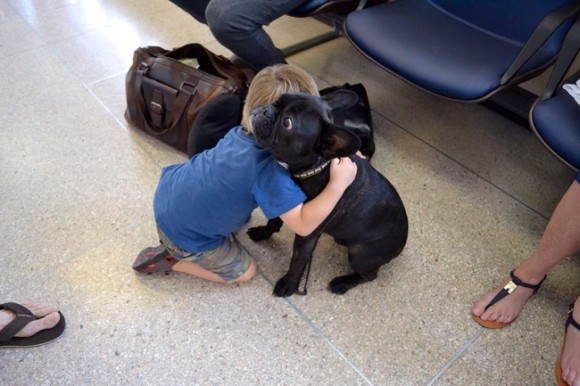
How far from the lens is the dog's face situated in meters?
0.97

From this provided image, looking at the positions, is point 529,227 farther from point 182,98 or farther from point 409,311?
point 182,98

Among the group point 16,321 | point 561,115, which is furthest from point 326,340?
point 561,115

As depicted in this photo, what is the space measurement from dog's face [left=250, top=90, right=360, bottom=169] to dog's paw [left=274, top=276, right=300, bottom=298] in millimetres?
585

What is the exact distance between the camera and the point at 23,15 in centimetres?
274

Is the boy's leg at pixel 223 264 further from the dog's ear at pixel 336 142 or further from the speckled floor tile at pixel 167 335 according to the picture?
the dog's ear at pixel 336 142

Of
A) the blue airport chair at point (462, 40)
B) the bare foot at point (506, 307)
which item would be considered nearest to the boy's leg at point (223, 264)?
the bare foot at point (506, 307)

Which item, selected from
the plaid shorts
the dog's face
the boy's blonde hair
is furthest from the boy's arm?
the plaid shorts

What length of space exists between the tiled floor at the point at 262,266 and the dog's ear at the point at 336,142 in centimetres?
68

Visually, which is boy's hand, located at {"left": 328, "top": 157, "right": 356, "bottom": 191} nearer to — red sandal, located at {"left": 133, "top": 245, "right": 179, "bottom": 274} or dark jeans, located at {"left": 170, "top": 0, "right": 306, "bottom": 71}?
red sandal, located at {"left": 133, "top": 245, "right": 179, "bottom": 274}

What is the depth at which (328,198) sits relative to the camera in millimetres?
1131

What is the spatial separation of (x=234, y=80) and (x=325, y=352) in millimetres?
1160

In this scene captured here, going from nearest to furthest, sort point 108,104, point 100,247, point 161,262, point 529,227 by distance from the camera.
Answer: point 161,262, point 100,247, point 529,227, point 108,104

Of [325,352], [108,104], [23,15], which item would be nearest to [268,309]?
[325,352]

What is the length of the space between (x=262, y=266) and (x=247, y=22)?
40.6 inches
